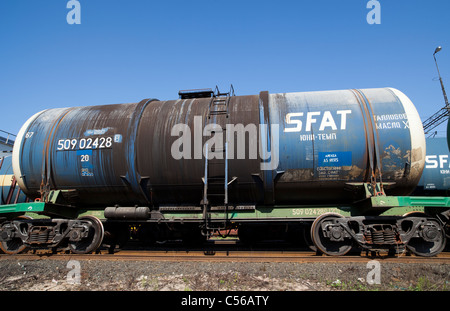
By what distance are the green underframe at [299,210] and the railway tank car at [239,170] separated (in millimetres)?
26

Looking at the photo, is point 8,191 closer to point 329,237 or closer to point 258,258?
point 258,258

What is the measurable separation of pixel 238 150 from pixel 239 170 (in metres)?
0.52

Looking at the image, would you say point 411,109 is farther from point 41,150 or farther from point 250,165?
point 41,150

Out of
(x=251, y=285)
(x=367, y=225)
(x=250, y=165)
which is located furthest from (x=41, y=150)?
(x=367, y=225)

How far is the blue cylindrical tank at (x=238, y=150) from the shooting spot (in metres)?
6.43

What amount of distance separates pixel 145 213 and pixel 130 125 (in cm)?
247

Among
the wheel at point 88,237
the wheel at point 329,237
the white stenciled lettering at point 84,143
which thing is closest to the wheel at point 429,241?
the wheel at point 329,237

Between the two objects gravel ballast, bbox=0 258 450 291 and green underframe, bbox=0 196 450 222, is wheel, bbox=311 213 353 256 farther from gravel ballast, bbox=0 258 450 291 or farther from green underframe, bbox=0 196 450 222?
gravel ballast, bbox=0 258 450 291

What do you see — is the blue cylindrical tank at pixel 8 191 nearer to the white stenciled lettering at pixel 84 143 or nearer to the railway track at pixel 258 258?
the railway track at pixel 258 258

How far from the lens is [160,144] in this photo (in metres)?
7.00

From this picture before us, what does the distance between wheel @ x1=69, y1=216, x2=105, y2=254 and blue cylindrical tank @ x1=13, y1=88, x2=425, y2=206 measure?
58 centimetres

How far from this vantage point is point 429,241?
244 inches

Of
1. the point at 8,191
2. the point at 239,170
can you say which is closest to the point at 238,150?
the point at 239,170
